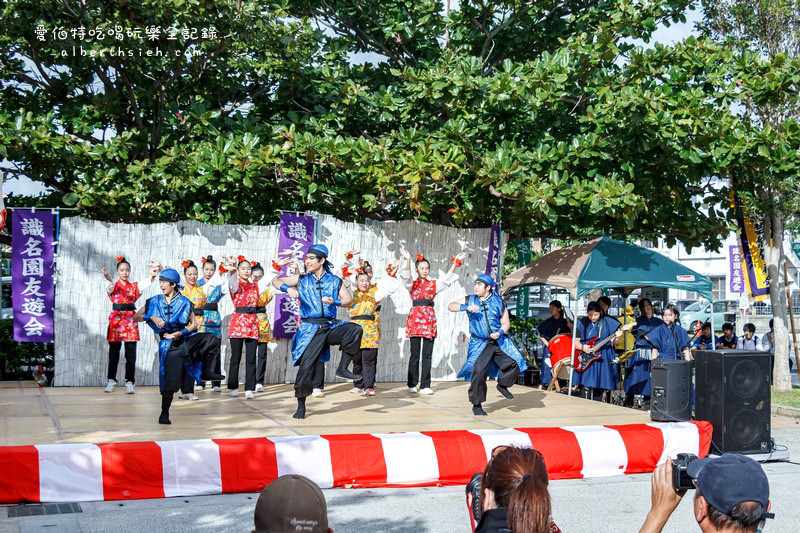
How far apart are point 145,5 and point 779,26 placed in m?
10.2

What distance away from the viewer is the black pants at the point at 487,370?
970 cm

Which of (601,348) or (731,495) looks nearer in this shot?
(731,495)

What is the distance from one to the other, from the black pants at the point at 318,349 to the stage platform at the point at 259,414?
0.38 metres

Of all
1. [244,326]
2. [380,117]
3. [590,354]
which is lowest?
[590,354]

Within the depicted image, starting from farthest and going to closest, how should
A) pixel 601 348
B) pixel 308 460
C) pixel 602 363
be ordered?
pixel 602 363 < pixel 601 348 < pixel 308 460

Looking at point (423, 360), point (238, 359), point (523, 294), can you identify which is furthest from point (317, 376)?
point (523, 294)

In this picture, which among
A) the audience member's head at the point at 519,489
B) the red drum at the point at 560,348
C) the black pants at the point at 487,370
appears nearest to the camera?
the audience member's head at the point at 519,489

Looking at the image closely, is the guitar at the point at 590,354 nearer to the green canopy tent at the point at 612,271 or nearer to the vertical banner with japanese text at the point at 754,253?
the green canopy tent at the point at 612,271

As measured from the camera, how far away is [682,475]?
2742mm

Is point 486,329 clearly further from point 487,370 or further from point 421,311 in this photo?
point 421,311

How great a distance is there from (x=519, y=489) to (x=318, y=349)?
6704mm

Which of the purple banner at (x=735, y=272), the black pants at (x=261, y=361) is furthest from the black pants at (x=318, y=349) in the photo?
the purple banner at (x=735, y=272)

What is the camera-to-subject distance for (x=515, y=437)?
23.3ft

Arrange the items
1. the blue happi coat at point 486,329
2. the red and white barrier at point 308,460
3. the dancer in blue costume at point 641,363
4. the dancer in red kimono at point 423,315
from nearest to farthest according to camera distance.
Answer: the red and white barrier at point 308,460 < the blue happi coat at point 486,329 < the dancer in red kimono at point 423,315 < the dancer in blue costume at point 641,363
